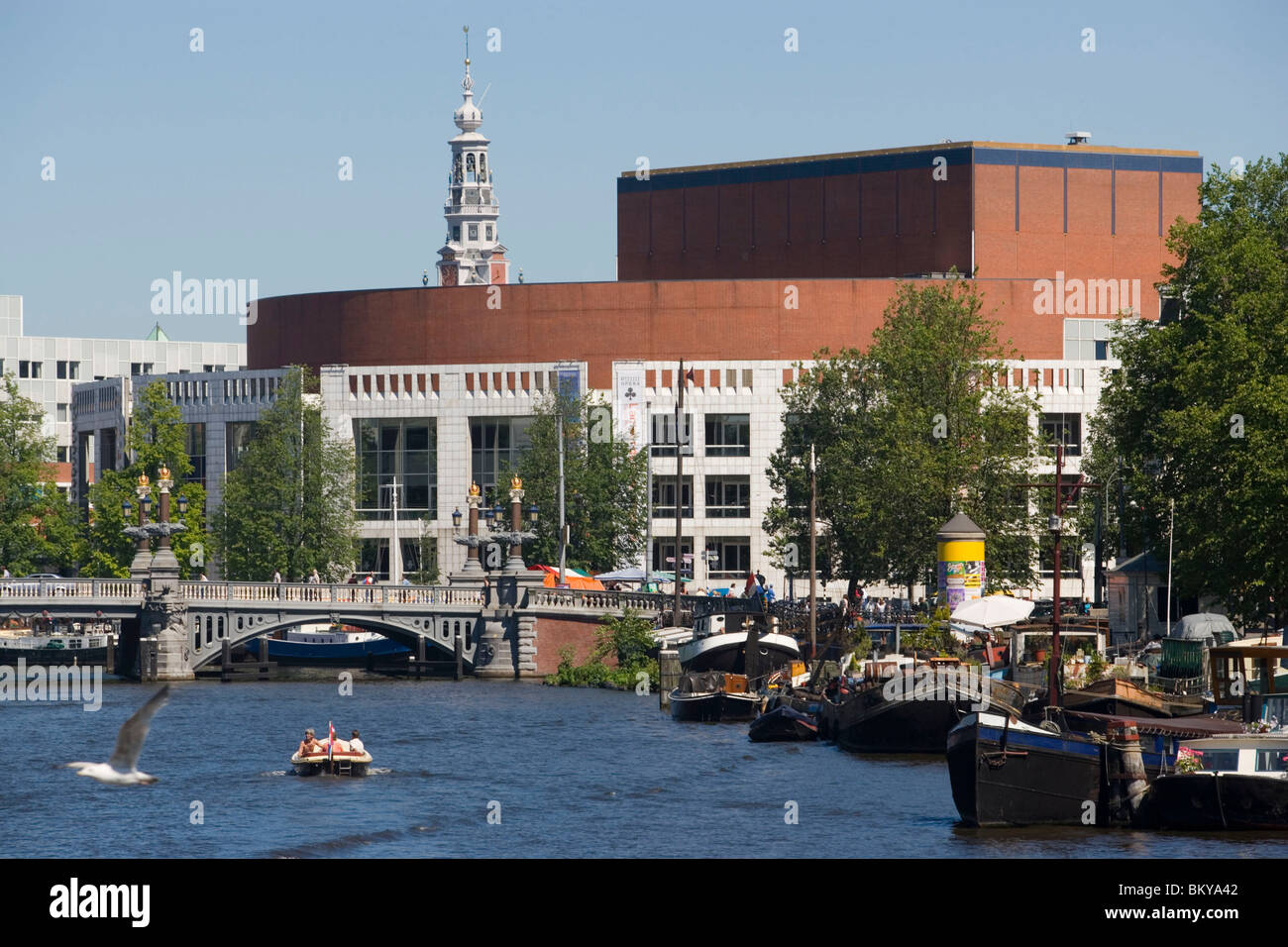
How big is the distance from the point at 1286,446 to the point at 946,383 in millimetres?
28343

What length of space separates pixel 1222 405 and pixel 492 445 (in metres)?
67.5

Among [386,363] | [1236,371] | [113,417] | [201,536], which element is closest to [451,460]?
[386,363]

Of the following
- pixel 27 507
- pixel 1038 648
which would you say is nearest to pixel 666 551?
pixel 27 507

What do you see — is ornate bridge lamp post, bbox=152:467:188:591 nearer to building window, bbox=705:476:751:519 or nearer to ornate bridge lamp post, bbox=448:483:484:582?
ornate bridge lamp post, bbox=448:483:484:582

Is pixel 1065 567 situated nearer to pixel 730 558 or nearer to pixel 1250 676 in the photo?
pixel 730 558

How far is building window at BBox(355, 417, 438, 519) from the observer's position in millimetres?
130250

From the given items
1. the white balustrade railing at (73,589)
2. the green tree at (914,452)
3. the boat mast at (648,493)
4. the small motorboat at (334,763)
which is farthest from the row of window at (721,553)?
the small motorboat at (334,763)

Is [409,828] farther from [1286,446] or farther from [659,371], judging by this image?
[659,371]

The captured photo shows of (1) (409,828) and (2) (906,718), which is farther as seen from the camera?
(2) (906,718)

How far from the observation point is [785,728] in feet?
208
